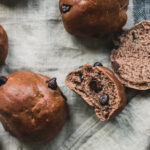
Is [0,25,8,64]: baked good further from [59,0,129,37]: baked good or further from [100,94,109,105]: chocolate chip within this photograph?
[100,94,109,105]: chocolate chip

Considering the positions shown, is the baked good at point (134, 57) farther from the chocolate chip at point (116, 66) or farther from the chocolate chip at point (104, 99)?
the chocolate chip at point (104, 99)

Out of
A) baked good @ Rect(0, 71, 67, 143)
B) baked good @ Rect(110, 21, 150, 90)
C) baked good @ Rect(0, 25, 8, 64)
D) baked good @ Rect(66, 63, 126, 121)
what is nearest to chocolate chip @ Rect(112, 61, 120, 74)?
baked good @ Rect(110, 21, 150, 90)

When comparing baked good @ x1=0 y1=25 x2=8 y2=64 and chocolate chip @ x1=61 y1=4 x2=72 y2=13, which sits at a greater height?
chocolate chip @ x1=61 y1=4 x2=72 y2=13

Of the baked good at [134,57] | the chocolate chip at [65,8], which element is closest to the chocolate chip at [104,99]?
the baked good at [134,57]

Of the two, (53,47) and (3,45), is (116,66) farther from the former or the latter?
(3,45)

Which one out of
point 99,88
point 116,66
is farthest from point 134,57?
point 99,88
